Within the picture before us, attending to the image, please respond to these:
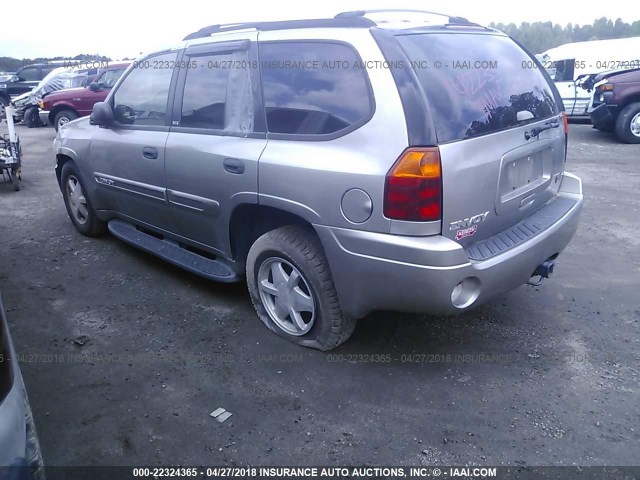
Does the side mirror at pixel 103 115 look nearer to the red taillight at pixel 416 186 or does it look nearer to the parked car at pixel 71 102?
the red taillight at pixel 416 186

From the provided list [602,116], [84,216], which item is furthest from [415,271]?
[602,116]

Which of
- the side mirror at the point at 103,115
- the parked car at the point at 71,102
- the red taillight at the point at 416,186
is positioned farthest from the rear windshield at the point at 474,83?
the parked car at the point at 71,102

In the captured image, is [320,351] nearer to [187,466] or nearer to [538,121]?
[187,466]

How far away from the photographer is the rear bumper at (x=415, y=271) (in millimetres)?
2523

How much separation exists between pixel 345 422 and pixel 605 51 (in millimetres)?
14305

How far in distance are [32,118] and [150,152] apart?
1381cm

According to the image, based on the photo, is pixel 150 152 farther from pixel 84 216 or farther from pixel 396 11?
pixel 396 11

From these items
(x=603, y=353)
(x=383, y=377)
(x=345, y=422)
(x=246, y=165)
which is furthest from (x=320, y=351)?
(x=603, y=353)

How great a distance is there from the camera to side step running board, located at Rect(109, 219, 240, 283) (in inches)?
144

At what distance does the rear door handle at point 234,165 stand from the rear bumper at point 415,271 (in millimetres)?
673

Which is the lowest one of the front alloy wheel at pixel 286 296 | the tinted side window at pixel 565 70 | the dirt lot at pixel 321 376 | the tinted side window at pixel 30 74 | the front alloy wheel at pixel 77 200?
the dirt lot at pixel 321 376

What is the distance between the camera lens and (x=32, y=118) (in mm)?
15359

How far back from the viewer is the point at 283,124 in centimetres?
301

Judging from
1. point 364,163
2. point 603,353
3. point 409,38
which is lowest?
point 603,353
